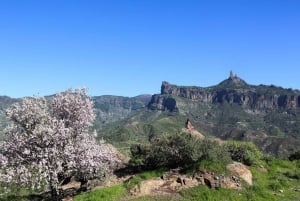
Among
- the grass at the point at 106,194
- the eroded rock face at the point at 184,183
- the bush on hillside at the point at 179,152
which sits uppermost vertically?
the bush on hillside at the point at 179,152

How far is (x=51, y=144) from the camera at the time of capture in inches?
1045

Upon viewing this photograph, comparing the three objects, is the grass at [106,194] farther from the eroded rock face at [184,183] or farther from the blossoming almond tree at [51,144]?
the blossoming almond tree at [51,144]

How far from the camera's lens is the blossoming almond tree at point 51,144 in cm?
2586

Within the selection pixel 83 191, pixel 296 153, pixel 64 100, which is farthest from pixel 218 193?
pixel 296 153

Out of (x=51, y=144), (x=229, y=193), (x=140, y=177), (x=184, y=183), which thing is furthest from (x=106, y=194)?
(x=229, y=193)

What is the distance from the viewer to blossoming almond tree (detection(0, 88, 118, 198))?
84.8 ft

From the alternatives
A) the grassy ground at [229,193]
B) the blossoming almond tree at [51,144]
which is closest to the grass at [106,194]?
the grassy ground at [229,193]

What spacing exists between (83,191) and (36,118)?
5.78m

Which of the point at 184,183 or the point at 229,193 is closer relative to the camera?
the point at 229,193

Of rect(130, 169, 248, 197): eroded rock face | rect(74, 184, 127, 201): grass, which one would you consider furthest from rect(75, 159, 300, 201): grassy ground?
rect(130, 169, 248, 197): eroded rock face

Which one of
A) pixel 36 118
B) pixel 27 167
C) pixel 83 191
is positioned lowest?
pixel 83 191

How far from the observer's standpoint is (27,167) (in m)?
26.6

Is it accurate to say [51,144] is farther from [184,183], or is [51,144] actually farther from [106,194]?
[184,183]

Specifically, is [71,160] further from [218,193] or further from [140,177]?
[218,193]
